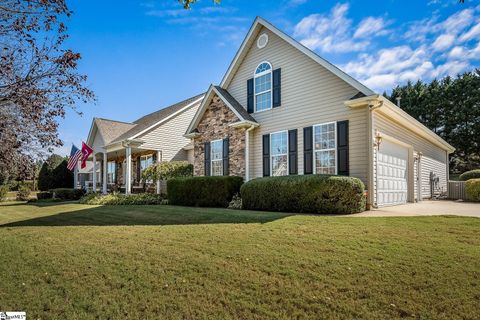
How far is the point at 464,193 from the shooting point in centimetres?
1625

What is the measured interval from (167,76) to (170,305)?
13.4m

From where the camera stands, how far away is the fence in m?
16.4

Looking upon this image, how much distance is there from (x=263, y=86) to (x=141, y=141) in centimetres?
912

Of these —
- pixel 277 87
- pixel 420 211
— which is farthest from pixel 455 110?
pixel 420 211

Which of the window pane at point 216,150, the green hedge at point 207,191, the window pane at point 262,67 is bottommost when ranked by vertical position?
the green hedge at point 207,191

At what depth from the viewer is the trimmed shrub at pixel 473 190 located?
14.4 metres

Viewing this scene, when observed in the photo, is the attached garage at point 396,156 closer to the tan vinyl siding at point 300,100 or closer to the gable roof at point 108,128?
the tan vinyl siding at point 300,100

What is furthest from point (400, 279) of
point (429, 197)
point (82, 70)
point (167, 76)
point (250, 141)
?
point (429, 197)

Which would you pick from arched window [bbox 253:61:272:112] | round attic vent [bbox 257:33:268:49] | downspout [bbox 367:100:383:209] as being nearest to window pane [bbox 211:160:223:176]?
arched window [bbox 253:61:272:112]

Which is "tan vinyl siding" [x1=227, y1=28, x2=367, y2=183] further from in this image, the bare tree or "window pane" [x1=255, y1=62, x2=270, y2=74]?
the bare tree

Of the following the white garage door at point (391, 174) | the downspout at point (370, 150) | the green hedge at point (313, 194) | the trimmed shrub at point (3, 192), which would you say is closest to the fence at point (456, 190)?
the white garage door at point (391, 174)

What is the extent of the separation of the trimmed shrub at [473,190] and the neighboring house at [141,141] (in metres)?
16.4

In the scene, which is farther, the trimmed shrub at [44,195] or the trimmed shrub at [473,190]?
the trimmed shrub at [44,195]

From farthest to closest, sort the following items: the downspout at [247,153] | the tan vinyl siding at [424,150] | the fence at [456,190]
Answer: the fence at [456,190], the downspout at [247,153], the tan vinyl siding at [424,150]
